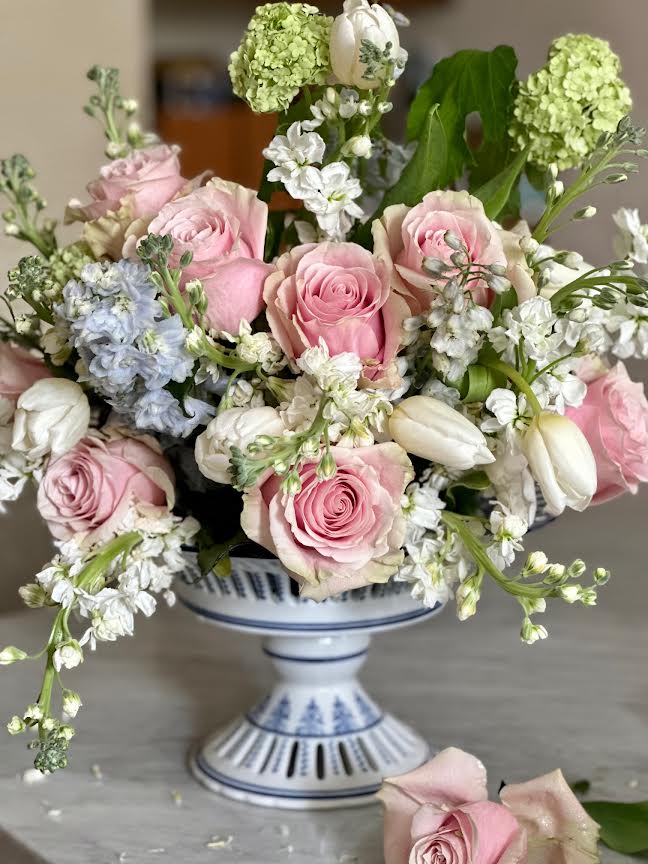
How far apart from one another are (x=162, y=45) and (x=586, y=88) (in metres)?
3.86

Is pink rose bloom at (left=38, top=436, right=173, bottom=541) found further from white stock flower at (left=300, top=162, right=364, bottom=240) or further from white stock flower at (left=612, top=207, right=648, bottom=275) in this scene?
white stock flower at (left=612, top=207, right=648, bottom=275)

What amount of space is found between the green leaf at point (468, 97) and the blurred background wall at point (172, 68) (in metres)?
0.23

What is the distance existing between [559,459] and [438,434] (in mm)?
69

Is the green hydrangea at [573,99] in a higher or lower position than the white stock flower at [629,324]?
higher

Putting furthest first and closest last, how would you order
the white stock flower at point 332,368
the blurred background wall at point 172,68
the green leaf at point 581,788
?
1. the blurred background wall at point 172,68
2. the green leaf at point 581,788
3. the white stock flower at point 332,368

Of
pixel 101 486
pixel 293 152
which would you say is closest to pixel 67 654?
pixel 101 486

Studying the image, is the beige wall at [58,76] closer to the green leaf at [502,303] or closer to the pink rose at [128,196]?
the pink rose at [128,196]

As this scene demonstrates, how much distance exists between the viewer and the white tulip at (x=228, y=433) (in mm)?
667

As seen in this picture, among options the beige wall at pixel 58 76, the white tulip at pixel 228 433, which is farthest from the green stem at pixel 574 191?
the beige wall at pixel 58 76

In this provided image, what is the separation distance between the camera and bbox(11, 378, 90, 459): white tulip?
72 cm

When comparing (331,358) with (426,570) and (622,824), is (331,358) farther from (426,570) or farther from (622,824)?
(622,824)

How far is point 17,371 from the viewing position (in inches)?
31.4

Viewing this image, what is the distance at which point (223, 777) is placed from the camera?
88cm

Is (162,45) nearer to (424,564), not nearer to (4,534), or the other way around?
(4,534)
